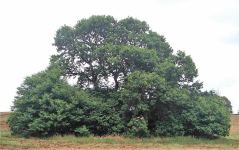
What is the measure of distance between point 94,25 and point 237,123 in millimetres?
26112

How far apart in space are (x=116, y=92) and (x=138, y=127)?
4.74m

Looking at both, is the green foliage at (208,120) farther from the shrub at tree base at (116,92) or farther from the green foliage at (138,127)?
the green foliage at (138,127)

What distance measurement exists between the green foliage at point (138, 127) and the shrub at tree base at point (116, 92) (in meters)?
0.08

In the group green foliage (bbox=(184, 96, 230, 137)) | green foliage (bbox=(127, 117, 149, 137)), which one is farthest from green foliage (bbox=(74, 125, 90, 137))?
green foliage (bbox=(184, 96, 230, 137))

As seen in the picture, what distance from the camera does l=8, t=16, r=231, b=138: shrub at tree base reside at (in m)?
35.8

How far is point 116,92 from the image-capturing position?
3903 centimetres

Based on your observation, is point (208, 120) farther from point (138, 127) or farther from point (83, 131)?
point (83, 131)

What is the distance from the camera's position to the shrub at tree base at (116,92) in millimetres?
35844

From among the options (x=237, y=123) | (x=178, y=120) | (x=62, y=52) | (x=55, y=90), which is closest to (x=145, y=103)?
(x=178, y=120)

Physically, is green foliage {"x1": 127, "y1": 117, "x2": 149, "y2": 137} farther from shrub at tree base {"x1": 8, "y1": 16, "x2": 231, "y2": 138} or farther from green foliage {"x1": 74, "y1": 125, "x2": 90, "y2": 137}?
green foliage {"x1": 74, "y1": 125, "x2": 90, "y2": 137}

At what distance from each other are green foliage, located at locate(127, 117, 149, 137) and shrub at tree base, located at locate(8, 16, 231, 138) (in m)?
0.08

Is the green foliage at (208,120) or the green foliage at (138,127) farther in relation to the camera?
the green foliage at (208,120)

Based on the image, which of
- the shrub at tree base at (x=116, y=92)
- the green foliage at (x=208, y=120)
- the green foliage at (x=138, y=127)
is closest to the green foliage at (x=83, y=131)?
the shrub at tree base at (x=116, y=92)

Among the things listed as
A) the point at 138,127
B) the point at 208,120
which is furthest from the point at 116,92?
the point at 208,120
